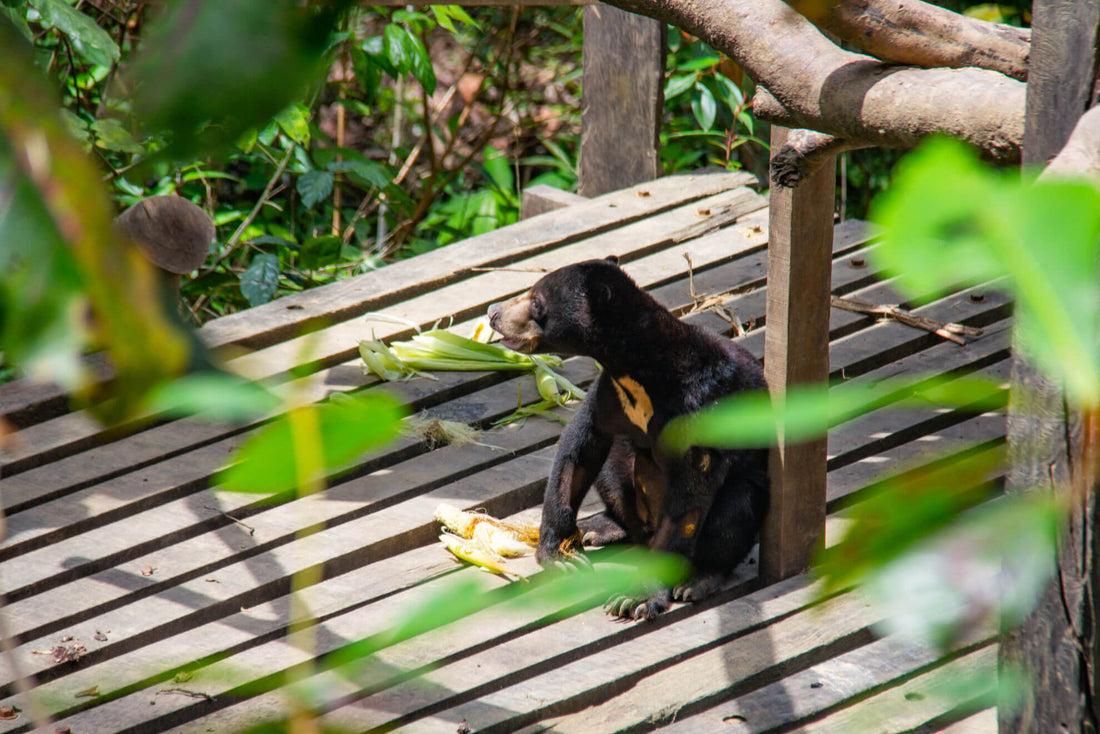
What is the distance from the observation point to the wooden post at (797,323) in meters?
2.93

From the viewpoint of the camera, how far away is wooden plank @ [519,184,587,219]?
6309mm

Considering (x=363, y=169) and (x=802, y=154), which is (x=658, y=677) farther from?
(x=363, y=169)

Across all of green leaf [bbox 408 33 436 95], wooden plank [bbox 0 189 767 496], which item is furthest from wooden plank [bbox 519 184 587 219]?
green leaf [bbox 408 33 436 95]

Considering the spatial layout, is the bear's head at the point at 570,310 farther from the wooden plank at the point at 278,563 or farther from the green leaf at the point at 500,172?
the green leaf at the point at 500,172

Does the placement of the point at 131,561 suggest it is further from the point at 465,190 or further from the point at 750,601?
the point at 465,190

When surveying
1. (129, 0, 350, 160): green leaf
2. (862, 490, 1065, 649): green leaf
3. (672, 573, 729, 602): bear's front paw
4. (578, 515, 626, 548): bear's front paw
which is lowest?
(578, 515, 626, 548): bear's front paw

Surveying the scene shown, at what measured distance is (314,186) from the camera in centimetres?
656

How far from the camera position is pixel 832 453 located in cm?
393

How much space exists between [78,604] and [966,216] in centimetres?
325

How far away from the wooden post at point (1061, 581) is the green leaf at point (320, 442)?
1035 mm

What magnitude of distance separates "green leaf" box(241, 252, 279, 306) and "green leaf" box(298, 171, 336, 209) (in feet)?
1.87

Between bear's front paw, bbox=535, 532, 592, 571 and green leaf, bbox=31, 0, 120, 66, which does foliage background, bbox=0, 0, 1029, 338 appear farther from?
bear's front paw, bbox=535, 532, 592, 571

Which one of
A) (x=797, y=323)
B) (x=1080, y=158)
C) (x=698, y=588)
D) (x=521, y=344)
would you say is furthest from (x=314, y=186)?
(x=1080, y=158)

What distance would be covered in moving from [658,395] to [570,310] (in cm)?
36
